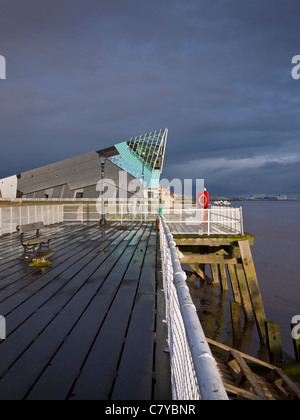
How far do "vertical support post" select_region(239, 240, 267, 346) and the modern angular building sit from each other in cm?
4594

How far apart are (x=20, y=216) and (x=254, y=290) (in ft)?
35.6

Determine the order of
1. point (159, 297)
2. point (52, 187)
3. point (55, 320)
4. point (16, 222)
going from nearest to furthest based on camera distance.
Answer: point (55, 320) < point (159, 297) < point (16, 222) < point (52, 187)

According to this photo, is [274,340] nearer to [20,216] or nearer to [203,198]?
A: [203,198]

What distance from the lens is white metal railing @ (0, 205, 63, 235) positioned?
12.8m

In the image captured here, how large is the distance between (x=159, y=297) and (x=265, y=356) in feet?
22.2

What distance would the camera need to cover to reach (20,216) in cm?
1378

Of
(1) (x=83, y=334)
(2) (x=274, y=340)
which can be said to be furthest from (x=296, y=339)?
(1) (x=83, y=334)

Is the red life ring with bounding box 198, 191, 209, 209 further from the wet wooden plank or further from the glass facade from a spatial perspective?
the glass facade

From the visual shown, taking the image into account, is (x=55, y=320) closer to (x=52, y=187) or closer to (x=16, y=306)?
(x=16, y=306)

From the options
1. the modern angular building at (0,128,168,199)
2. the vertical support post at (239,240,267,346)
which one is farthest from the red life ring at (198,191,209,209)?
the modern angular building at (0,128,168,199)

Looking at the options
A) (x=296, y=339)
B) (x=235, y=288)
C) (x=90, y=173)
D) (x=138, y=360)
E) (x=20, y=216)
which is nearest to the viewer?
(x=138, y=360)

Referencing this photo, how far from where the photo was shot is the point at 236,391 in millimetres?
4766

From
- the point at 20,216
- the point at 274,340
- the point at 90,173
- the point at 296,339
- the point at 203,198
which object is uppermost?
the point at 90,173
